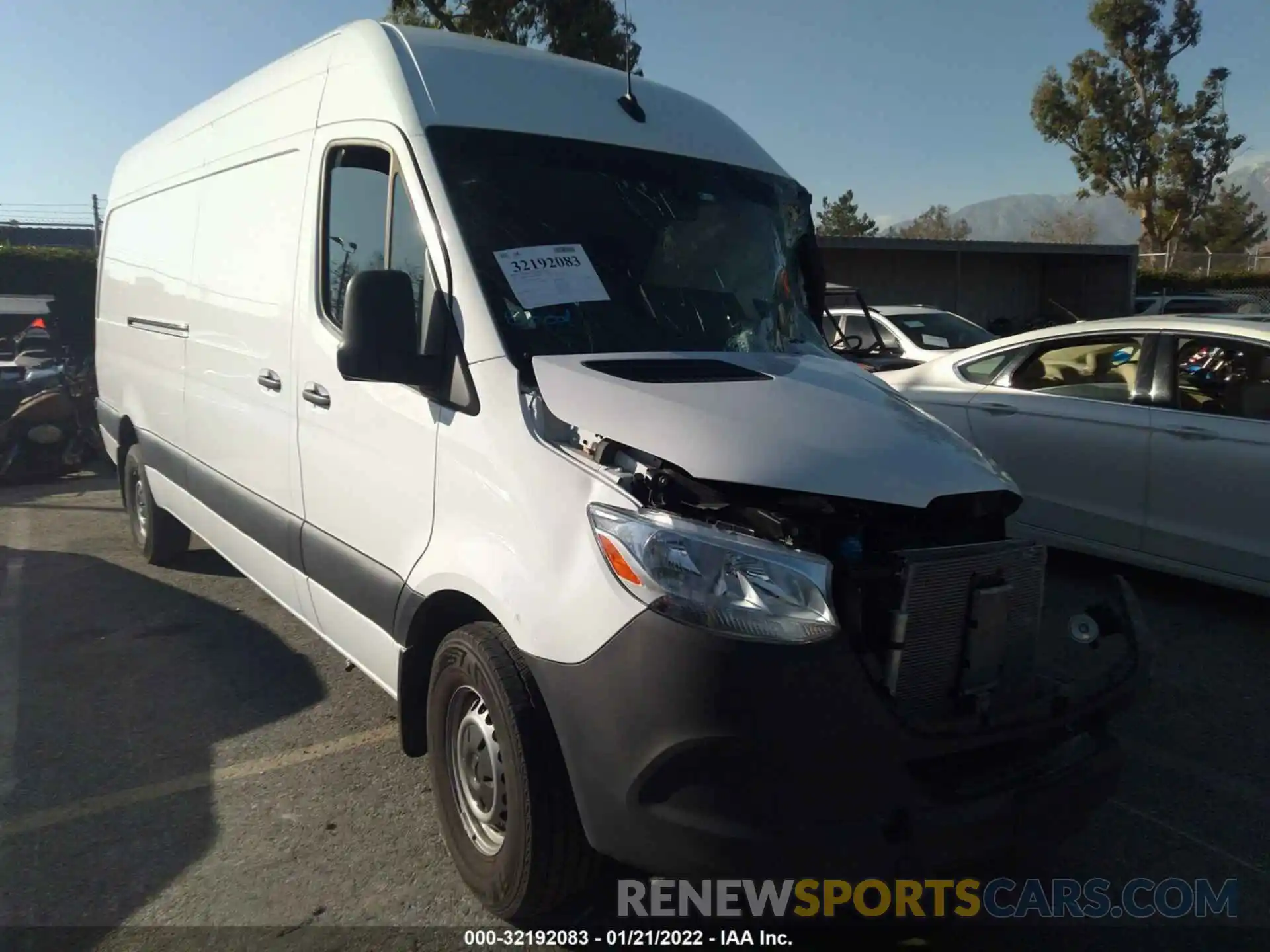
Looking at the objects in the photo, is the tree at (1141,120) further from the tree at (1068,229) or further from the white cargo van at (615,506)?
the white cargo van at (615,506)

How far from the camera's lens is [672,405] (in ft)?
8.77

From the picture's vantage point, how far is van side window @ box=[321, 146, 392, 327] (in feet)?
11.3

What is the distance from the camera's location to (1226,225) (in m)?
51.5

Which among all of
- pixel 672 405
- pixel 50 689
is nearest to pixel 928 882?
pixel 672 405

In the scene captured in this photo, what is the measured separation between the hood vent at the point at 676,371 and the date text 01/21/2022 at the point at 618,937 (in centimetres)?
163

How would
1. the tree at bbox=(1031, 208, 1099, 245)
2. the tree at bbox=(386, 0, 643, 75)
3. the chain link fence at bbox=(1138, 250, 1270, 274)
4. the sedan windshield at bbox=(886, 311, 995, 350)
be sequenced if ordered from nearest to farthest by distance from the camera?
the sedan windshield at bbox=(886, 311, 995, 350) < the tree at bbox=(386, 0, 643, 75) < the chain link fence at bbox=(1138, 250, 1270, 274) < the tree at bbox=(1031, 208, 1099, 245)

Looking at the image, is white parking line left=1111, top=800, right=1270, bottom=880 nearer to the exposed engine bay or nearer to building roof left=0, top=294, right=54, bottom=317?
the exposed engine bay

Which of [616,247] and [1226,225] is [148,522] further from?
[1226,225]

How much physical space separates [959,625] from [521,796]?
1235 millimetres

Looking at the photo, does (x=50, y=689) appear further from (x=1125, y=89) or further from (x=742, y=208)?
(x=1125, y=89)

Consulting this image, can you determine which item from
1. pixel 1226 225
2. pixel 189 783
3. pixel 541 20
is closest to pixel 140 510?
pixel 189 783

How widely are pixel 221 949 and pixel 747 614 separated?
1858mm

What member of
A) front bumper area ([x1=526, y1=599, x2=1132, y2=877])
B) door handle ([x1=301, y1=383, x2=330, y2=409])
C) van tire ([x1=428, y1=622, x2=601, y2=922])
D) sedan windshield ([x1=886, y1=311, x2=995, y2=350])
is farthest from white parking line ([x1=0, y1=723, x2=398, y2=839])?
sedan windshield ([x1=886, y1=311, x2=995, y2=350])

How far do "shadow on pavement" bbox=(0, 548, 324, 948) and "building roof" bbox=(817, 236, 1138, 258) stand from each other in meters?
17.8
